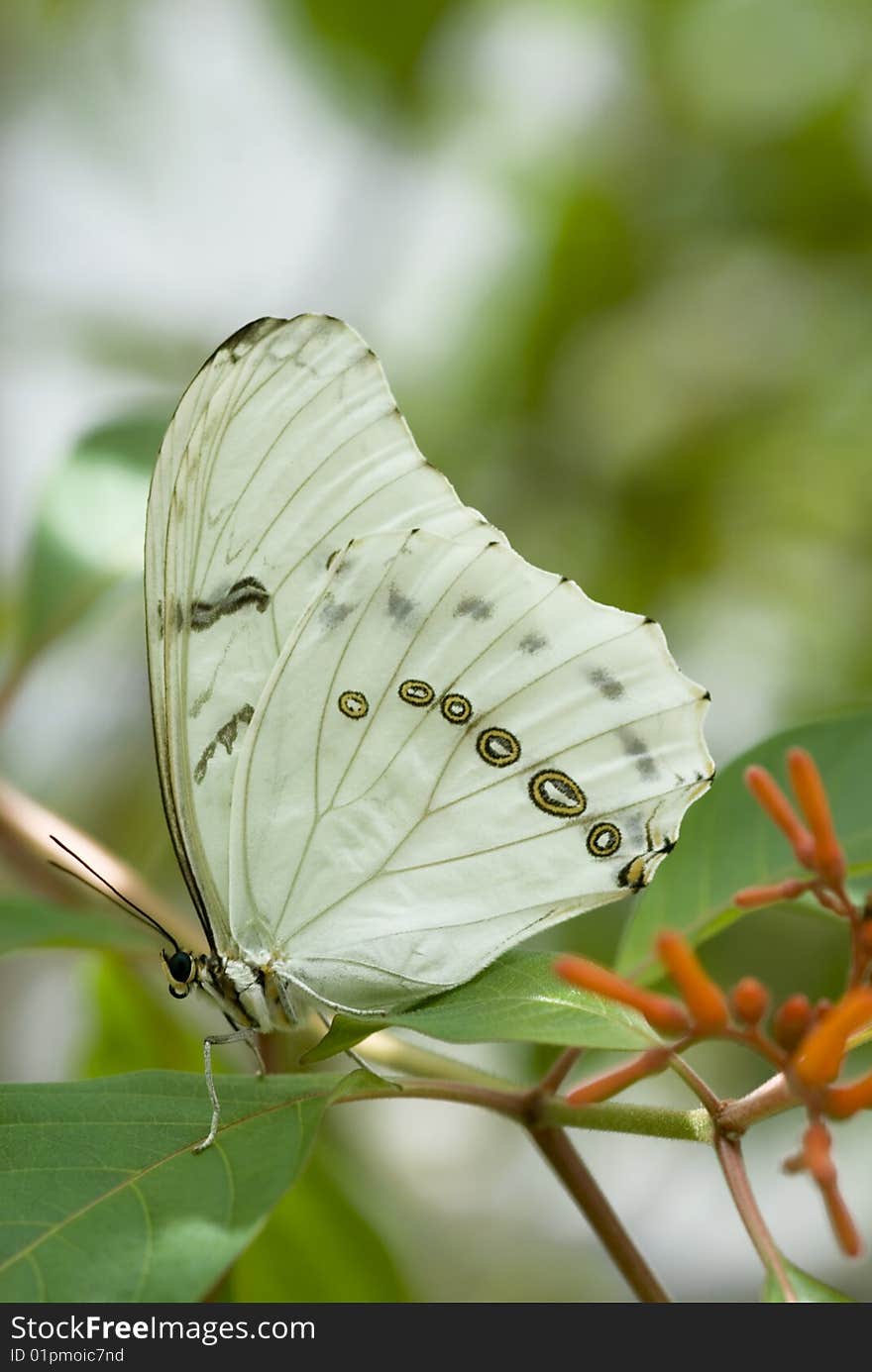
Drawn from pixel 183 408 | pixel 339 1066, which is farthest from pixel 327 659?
pixel 339 1066

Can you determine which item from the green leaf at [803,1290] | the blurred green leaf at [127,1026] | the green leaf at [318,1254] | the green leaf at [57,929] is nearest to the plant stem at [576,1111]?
the green leaf at [803,1290]

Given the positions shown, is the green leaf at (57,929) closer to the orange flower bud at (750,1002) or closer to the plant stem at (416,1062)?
the plant stem at (416,1062)

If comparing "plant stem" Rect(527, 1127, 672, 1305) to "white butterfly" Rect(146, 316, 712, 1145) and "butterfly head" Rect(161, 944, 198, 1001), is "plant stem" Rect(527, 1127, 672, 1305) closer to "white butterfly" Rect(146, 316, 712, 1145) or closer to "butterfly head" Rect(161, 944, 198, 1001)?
"white butterfly" Rect(146, 316, 712, 1145)

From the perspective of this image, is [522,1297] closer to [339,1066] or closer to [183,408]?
[339,1066]

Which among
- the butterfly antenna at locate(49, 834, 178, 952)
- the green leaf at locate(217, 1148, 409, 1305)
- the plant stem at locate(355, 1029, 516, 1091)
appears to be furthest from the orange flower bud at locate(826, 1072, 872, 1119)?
the green leaf at locate(217, 1148, 409, 1305)

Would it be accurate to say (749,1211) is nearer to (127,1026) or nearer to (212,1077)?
(212,1077)
